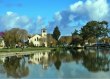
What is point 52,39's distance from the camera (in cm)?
16950

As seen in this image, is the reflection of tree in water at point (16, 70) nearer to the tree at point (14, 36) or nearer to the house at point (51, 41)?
the tree at point (14, 36)

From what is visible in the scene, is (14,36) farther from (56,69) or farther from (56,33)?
(56,69)

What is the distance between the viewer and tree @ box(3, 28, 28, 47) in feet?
354

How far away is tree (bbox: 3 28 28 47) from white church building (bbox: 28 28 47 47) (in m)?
48.9

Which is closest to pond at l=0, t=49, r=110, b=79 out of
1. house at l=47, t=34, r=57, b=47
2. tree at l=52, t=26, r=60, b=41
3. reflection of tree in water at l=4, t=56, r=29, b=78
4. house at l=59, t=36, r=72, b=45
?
reflection of tree in water at l=4, t=56, r=29, b=78

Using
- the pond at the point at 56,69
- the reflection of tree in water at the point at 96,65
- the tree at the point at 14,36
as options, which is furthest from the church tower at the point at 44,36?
the pond at the point at 56,69

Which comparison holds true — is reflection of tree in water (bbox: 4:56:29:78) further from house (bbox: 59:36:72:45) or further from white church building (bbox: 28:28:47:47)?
house (bbox: 59:36:72:45)

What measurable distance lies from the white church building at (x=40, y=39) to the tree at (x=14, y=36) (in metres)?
48.9

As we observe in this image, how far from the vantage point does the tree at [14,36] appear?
108 metres

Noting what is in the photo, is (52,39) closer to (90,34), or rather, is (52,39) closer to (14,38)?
(90,34)

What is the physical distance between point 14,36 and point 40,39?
6034 centimetres

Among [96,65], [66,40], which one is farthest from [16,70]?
[66,40]

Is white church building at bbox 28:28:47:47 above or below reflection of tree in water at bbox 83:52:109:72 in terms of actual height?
above

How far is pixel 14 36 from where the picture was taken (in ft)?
364
